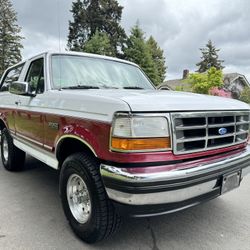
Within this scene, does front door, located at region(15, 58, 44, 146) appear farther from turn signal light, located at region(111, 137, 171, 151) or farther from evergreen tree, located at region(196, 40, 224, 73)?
evergreen tree, located at region(196, 40, 224, 73)

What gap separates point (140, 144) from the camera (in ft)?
7.67

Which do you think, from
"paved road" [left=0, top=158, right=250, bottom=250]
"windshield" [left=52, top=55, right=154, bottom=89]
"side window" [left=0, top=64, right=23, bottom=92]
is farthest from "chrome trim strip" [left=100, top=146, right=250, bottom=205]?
"side window" [left=0, top=64, right=23, bottom=92]

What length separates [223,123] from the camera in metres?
2.86

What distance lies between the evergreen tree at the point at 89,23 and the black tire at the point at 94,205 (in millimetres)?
42835

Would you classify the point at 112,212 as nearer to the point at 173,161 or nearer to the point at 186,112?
the point at 173,161

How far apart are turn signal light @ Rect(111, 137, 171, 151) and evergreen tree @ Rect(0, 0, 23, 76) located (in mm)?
41945

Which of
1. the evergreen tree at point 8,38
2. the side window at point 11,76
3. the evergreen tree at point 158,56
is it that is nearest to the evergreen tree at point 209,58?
the evergreen tree at point 158,56

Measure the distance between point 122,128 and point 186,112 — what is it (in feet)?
1.88

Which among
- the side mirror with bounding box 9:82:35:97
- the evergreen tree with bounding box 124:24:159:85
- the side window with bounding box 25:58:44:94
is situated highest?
the evergreen tree with bounding box 124:24:159:85

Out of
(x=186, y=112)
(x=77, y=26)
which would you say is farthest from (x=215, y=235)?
(x=77, y=26)

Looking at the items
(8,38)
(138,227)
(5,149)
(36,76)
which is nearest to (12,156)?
(5,149)

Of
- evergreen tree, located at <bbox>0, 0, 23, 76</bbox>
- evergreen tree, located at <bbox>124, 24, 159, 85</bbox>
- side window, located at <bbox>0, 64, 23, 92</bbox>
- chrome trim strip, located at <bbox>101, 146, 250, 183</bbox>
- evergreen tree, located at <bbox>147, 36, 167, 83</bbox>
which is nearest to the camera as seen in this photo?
chrome trim strip, located at <bbox>101, 146, 250, 183</bbox>

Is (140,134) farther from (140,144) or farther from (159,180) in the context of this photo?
(159,180)

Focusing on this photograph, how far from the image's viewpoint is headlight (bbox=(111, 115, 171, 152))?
2326 mm
